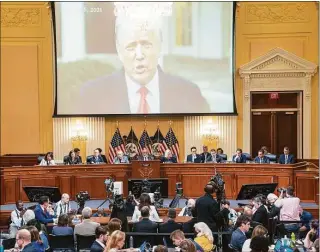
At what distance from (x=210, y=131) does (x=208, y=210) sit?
10.3 m

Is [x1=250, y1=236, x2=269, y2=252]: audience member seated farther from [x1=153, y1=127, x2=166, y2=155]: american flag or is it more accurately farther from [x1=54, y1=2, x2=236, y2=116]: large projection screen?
[x1=54, y1=2, x2=236, y2=116]: large projection screen

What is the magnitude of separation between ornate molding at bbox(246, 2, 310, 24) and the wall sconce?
3869 millimetres

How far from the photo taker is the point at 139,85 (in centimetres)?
1978

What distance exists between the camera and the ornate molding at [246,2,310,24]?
20.0m

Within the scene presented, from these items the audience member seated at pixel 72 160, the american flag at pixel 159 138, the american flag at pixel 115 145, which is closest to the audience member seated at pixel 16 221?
the audience member seated at pixel 72 160

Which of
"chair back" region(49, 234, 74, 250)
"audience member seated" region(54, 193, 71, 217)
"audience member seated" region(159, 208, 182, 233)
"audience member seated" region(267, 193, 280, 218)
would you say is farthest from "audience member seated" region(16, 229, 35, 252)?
"audience member seated" region(267, 193, 280, 218)

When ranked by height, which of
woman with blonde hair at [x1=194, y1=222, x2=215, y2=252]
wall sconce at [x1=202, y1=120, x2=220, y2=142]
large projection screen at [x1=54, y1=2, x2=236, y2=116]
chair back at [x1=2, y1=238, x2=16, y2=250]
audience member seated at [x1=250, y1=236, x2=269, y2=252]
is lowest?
chair back at [x1=2, y1=238, x2=16, y2=250]

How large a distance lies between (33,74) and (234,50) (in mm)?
6996

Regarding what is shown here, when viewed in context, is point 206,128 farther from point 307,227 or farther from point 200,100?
point 307,227

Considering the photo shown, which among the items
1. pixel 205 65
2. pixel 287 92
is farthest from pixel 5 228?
pixel 287 92

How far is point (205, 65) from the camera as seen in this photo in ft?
64.7

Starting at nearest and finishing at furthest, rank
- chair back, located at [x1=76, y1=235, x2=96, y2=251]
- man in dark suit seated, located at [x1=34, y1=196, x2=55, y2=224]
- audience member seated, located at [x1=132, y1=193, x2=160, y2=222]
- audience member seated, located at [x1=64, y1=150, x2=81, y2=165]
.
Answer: chair back, located at [x1=76, y1=235, x2=96, y2=251] < audience member seated, located at [x1=132, y1=193, x2=160, y2=222] < man in dark suit seated, located at [x1=34, y1=196, x2=55, y2=224] < audience member seated, located at [x1=64, y1=150, x2=81, y2=165]

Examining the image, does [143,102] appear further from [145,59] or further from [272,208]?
[272,208]

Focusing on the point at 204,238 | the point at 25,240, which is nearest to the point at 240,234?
the point at 204,238
